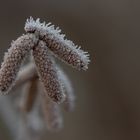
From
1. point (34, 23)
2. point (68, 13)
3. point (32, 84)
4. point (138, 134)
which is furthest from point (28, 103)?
point (68, 13)

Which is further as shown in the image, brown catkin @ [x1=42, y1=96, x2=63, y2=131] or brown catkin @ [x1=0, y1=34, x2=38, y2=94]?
brown catkin @ [x1=42, y1=96, x2=63, y2=131]

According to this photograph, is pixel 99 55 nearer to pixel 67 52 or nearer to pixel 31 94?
pixel 31 94

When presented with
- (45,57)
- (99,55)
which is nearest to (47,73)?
(45,57)

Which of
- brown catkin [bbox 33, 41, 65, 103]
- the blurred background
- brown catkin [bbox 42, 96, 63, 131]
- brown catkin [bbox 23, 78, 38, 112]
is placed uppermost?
the blurred background

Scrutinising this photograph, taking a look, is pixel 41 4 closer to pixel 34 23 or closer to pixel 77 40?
pixel 77 40

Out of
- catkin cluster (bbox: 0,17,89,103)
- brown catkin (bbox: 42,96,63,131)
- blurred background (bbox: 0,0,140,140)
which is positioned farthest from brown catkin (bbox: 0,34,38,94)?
blurred background (bbox: 0,0,140,140)

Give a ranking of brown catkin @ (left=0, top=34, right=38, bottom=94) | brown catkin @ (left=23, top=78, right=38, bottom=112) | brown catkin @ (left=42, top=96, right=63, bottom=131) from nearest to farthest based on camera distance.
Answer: brown catkin @ (left=0, top=34, right=38, bottom=94) → brown catkin @ (left=42, top=96, right=63, bottom=131) → brown catkin @ (left=23, top=78, right=38, bottom=112)

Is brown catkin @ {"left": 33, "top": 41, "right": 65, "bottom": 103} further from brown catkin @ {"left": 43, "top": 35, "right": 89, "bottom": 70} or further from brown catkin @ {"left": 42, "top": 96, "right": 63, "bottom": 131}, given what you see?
brown catkin @ {"left": 42, "top": 96, "right": 63, "bottom": 131}
